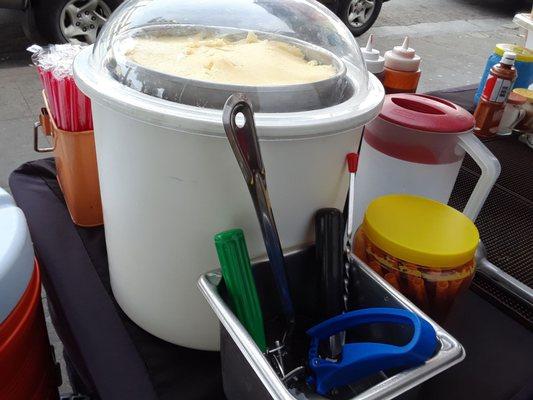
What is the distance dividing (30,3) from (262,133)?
8.77ft

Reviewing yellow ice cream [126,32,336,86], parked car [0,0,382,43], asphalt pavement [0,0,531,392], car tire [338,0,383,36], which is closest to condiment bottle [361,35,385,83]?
yellow ice cream [126,32,336,86]

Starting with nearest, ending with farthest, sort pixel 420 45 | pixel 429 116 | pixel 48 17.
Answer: pixel 429 116 < pixel 48 17 < pixel 420 45

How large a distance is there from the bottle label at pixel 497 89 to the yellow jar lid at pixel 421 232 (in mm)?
490

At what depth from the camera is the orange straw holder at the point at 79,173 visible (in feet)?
1.91

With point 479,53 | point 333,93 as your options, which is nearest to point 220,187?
point 333,93

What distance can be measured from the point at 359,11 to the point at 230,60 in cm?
358

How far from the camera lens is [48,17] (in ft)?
8.22

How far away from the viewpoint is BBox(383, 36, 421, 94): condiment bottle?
0.77m

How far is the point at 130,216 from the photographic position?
435 millimetres

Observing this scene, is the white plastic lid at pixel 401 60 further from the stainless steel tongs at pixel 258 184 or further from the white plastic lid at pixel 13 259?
the white plastic lid at pixel 13 259

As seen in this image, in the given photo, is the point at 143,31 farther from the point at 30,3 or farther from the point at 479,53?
the point at 479,53

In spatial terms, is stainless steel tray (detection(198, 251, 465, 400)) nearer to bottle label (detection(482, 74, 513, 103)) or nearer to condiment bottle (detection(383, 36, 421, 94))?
condiment bottle (detection(383, 36, 421, 94))

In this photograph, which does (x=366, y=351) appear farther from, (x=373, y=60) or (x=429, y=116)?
(x=373, y=60)

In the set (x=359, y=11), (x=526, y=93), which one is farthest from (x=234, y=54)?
(x=359, y=11)
